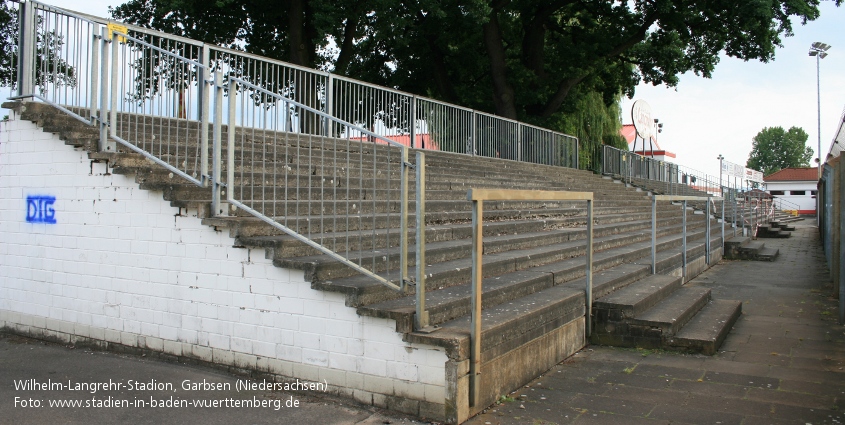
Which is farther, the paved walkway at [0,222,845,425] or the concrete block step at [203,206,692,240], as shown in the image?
the concrete block step at [203,206,692,240]

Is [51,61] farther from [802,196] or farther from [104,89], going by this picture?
[802,196]

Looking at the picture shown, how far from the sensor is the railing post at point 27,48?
6680mm

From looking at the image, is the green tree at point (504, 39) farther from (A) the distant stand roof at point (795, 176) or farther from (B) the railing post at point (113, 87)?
(A) the distant stand roof at point (795, 176)

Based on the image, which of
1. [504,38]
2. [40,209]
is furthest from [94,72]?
[504,38]

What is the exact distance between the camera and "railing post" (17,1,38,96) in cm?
668

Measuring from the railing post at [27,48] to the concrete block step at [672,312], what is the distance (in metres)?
6.77

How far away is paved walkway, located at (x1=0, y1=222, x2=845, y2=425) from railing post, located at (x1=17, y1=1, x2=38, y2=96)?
8.93 feet

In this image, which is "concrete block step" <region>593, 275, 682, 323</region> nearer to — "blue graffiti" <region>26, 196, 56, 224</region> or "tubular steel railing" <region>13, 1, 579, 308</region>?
"tubular steel railing" <region>13, 1, 579, 308</region>

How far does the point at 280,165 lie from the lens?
6633 millimetres

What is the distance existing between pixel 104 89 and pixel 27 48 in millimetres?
1435

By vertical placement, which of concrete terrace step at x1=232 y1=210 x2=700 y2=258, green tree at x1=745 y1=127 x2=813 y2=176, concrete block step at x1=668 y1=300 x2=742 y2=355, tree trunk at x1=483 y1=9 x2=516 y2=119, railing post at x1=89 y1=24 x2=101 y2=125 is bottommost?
concrete block step at x1=668 y1=300 x2=742 y2=355

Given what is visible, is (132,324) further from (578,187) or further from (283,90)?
(578,187)

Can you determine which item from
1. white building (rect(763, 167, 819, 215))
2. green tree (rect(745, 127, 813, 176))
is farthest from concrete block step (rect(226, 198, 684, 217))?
green tree (rect(745, 127, 813, 176))

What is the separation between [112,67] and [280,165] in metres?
1.85
